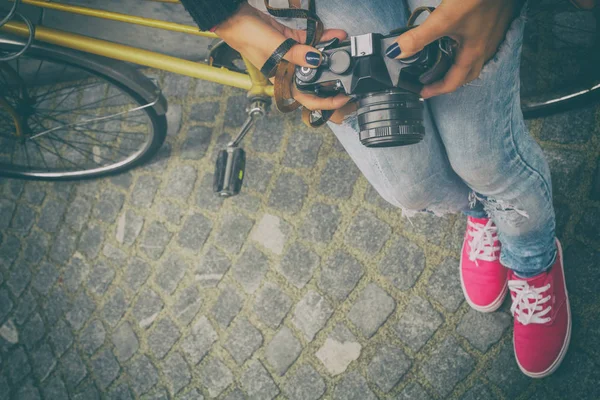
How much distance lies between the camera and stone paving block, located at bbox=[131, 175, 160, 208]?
9.00ft

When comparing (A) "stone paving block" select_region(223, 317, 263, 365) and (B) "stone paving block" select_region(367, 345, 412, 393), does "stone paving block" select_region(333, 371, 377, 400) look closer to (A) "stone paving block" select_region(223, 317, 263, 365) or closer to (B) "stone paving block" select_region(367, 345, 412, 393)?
(B) "stone paving block" select_region(367, 345, 412, 393)

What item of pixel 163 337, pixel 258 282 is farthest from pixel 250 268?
pixel 163 337

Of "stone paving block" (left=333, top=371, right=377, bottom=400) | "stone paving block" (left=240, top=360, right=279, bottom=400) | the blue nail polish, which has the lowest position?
"stone paving block" (left=333, top=371, right=377, bottom=400)

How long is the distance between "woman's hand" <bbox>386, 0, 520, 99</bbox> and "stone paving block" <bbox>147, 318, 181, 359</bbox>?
2.06 meters

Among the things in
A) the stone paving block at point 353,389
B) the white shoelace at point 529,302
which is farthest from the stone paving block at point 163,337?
the white shoelace at point 529,302

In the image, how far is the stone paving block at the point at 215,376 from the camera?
7.50 feet

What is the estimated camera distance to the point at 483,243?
76.0 inches

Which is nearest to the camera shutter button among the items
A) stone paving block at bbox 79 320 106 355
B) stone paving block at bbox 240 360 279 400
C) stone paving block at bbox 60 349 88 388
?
stone paving block at bbox 240 360 279 400

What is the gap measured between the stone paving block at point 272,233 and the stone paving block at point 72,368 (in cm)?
135

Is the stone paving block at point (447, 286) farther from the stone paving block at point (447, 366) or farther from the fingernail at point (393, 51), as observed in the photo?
the fingernail at point (393, 51)

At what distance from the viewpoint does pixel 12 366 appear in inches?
108

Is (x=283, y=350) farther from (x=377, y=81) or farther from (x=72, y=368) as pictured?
(x=377, y=81)

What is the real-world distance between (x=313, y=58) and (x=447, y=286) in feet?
4.84

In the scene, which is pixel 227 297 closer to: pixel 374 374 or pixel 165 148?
pixel 374 374
